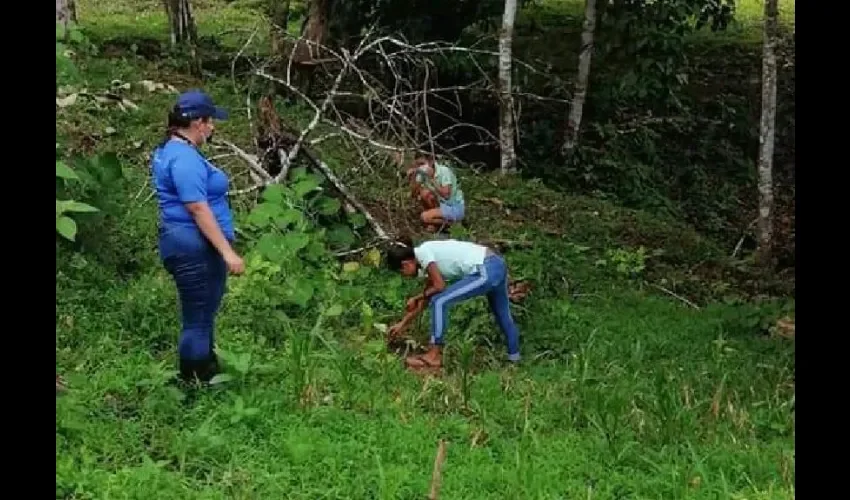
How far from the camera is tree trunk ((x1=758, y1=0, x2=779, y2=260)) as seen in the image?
872cm

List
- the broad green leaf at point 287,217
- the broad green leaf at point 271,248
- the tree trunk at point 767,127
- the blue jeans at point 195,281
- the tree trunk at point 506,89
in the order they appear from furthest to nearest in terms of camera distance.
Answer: the tree trunk at point 506,89 < the tree trunk at point 767,127 < the broad green leaf at point 287,217 < the broad green leaf at point 271,248 < the blue jeans at point 195,281

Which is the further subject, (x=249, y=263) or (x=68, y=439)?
(x=249, y=263)

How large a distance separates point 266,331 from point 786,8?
1555 cm

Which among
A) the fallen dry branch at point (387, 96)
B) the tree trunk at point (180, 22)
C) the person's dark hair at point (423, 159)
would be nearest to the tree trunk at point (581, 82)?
the fallen dry branch at point (387, 96)

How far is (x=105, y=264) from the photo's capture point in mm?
6473

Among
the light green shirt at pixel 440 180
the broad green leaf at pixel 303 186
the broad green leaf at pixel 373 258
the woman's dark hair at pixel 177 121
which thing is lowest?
the broad green leaf at pixel 373 258

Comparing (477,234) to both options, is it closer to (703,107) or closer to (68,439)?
(68,439)

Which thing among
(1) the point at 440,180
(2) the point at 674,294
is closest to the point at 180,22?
(1) the point at 440,180

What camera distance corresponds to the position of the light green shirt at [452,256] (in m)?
5.80

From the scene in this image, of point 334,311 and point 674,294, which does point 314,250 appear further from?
point 674,294

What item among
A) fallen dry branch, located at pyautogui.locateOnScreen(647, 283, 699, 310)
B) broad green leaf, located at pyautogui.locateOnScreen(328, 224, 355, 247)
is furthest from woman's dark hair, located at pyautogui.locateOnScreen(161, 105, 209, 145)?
fallen dry branch, located at pyautogui.locateOnScreen(647, 283, 699, 310)

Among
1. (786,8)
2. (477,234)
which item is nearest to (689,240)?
(477,234)

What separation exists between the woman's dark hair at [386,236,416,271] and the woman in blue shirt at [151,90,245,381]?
2438 mm

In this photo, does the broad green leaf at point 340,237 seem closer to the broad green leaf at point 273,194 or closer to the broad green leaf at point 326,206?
the broad green leaf at point 326,206
